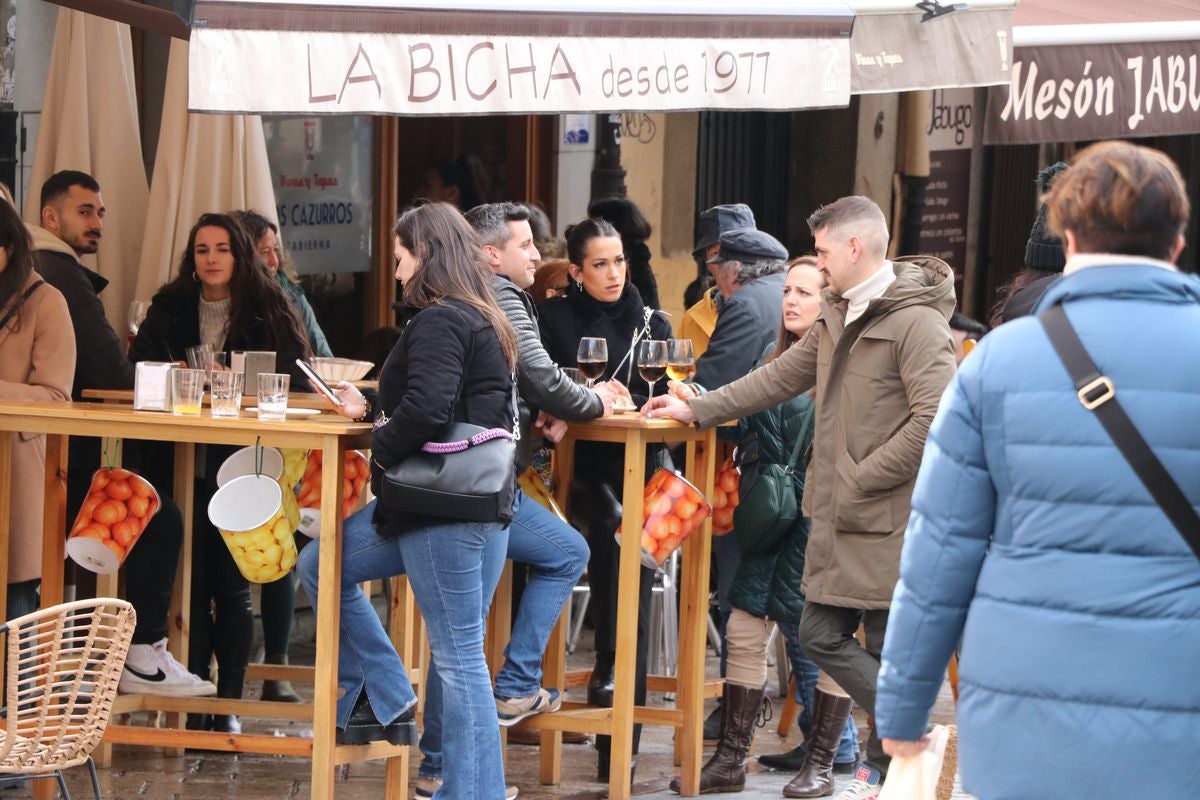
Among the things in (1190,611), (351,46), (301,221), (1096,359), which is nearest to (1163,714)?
(1190,611)

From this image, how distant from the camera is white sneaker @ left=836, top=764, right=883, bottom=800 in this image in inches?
216

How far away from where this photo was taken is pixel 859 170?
12.2 meters

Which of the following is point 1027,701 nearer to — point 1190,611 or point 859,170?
point 1190,611

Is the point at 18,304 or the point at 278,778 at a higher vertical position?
the point at 18,304

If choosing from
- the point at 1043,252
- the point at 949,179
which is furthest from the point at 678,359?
the point at 949,179

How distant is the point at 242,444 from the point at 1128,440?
2779 millimetres

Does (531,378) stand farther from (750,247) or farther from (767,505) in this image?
(750,247)

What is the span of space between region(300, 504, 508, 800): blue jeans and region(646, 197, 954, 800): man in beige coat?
95 cm

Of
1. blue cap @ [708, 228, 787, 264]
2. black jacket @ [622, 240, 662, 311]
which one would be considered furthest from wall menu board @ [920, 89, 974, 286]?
blue cap @ [708, 228, 787, 264]

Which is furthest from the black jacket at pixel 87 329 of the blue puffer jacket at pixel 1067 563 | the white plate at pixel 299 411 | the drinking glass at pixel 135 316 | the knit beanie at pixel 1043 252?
the blue puffer jacket at pixel 1067 563

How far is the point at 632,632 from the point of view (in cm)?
578

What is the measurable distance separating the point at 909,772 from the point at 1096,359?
93cm

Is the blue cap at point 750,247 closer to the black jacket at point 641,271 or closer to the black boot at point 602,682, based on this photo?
the black jacket at point 641,271

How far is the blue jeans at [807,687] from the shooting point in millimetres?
6398
